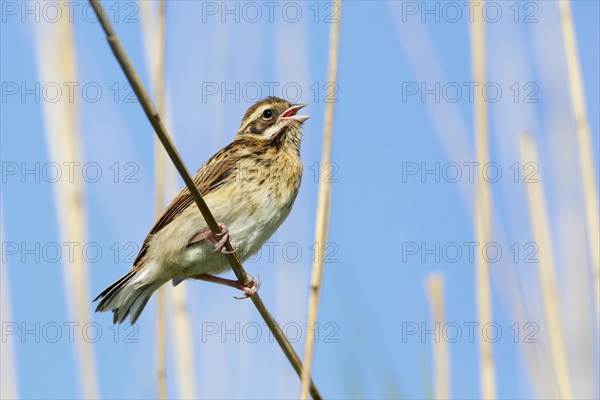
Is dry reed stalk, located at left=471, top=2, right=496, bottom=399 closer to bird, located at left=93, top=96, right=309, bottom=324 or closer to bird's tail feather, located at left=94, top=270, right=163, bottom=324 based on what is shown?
bird, located at left=93, top=96, right=309, bottom=324

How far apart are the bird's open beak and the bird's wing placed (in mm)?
385

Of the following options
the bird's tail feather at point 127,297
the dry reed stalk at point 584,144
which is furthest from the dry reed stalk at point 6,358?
the dry reed stalk at point 584,144

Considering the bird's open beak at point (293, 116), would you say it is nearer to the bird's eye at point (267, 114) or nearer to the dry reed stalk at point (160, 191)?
the bird's eye at point (267, 114)

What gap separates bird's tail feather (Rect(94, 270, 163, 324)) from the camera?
4.27 metres

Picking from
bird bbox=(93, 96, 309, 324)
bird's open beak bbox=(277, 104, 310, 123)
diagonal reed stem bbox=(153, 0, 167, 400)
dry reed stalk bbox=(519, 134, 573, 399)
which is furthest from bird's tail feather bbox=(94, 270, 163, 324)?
dry reed stalk bbox=(519, 134, 573, 399)

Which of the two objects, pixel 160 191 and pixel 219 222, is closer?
pixel 160 191

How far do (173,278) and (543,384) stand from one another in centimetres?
196

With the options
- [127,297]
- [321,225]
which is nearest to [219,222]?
[127,297]

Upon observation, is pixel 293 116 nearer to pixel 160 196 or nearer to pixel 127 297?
pixel 160 196

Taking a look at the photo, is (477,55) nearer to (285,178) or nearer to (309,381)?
(285,178)

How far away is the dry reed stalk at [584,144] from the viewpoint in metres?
3.82

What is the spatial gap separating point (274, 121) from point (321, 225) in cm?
187

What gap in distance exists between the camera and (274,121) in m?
4.80

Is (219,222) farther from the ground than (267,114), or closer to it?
closer to it
